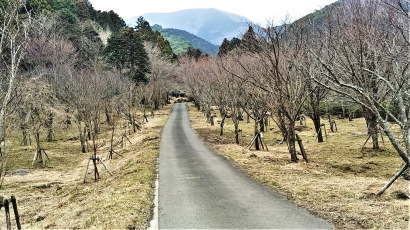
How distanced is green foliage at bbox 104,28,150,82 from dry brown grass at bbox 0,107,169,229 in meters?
42.8

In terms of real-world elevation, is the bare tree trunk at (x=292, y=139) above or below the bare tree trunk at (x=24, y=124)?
below

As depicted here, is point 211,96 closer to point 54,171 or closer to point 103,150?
point 103,150

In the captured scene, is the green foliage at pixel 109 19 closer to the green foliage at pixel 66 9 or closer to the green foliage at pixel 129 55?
the green foliage at pixel 66 9

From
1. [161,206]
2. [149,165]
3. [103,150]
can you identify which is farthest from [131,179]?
[103,150]

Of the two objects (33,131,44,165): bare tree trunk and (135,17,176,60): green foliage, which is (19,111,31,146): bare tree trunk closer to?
(33,131,44,165): bare tree trunk

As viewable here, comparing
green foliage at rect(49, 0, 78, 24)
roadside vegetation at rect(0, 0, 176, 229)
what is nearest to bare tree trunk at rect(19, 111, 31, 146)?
roadside vegetation at rect(0, 0, 176, 229)

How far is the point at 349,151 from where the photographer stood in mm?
28969

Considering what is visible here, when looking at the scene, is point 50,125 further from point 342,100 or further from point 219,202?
point 219,202

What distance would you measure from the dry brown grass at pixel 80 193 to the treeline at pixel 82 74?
79.2 inches

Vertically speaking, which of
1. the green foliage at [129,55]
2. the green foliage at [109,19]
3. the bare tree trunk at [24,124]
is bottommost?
the bare tree trunk at [24,124]

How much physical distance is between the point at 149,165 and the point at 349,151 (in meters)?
14.5

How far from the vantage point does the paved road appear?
11.9 meters

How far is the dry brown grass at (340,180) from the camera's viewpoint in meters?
11.8

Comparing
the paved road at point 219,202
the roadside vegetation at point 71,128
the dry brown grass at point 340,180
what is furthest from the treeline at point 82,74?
the dry brown grass at point 340,180
